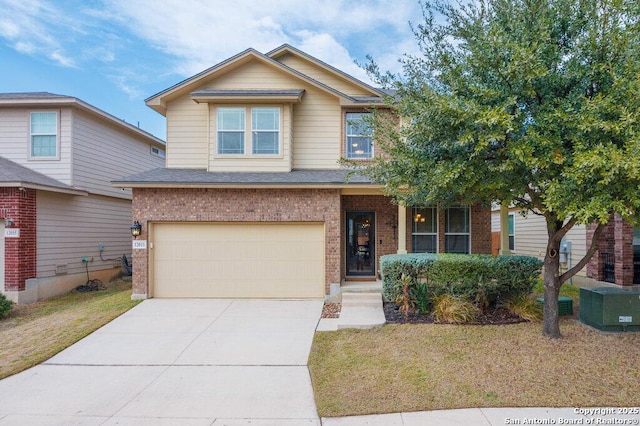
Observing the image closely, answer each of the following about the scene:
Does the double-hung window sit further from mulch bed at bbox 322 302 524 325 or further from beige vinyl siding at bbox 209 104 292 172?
mulch bed at bbox 322 302 524 325

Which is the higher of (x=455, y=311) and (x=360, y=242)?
(x=360, y=242)

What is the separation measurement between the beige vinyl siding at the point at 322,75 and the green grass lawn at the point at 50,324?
354 inches

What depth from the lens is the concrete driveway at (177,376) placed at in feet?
13.6

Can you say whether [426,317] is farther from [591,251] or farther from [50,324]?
[50,324]

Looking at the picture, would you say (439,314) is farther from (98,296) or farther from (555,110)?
(98,296)

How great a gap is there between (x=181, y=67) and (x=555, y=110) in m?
23.9

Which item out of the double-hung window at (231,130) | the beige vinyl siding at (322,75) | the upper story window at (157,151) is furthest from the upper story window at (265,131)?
the upper story window at (157,151)

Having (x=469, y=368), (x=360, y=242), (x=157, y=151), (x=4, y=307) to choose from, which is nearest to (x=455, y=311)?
(x=469, y=368)

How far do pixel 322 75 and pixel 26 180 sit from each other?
939cm

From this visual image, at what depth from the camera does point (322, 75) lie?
11750 millimetres

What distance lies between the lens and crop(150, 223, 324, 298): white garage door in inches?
377

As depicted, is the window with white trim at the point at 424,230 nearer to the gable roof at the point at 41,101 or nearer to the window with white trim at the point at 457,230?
the window with white trim at the point at 457,230

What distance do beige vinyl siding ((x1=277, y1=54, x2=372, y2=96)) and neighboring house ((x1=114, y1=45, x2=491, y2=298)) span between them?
0.04 meters

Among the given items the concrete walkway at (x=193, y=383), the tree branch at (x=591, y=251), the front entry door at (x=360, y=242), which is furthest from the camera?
the front entry door at (x=360, y=242)
